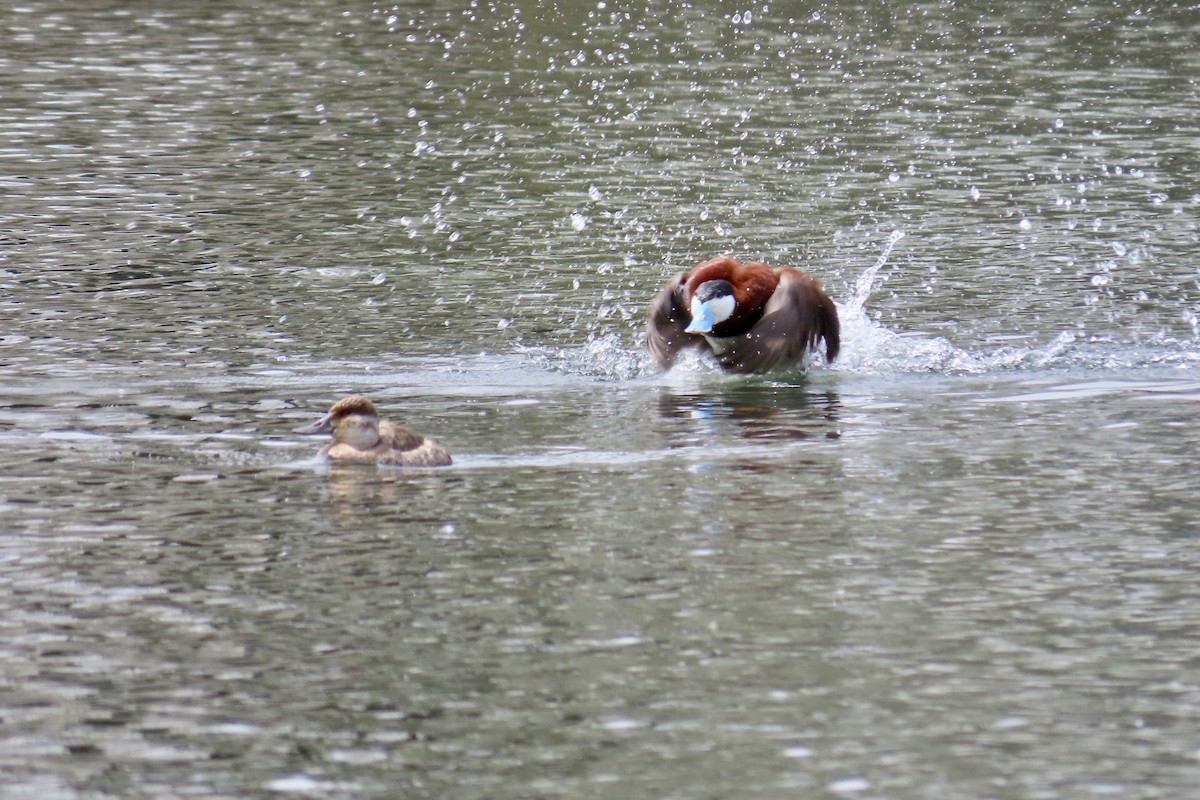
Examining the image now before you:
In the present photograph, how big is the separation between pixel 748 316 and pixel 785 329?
25 cm

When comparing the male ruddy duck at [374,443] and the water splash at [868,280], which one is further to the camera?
the water splash at [868,280]

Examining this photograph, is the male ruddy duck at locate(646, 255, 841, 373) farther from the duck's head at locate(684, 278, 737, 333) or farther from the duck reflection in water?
the duck reflection in water

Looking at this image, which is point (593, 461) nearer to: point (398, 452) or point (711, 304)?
point (398, 452)

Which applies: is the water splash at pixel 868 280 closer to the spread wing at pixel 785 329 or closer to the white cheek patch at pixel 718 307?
the spread wing at pixel 785 329

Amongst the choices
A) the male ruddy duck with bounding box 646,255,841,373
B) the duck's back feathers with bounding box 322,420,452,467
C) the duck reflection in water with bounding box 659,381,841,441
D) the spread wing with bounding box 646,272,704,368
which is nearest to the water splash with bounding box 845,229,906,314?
the male ruddy duck with bounding box 646,255,841,373

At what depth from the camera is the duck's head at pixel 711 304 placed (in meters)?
13.5

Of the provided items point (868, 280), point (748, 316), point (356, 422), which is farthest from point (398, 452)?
point (868, 280)

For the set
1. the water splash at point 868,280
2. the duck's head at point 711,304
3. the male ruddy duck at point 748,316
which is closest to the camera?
the duck's head at point 711,304

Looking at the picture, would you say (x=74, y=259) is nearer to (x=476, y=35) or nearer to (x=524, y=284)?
(x=524, y=284)

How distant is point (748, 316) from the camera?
13.8 metres

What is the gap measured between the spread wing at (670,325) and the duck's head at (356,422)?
127 inches

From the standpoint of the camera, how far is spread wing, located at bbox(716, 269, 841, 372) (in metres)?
13.7

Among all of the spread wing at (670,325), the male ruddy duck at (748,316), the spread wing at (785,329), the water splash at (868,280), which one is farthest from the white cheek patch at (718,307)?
the water splash at (868,280)

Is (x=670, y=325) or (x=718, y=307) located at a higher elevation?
(x=718, y=307)
